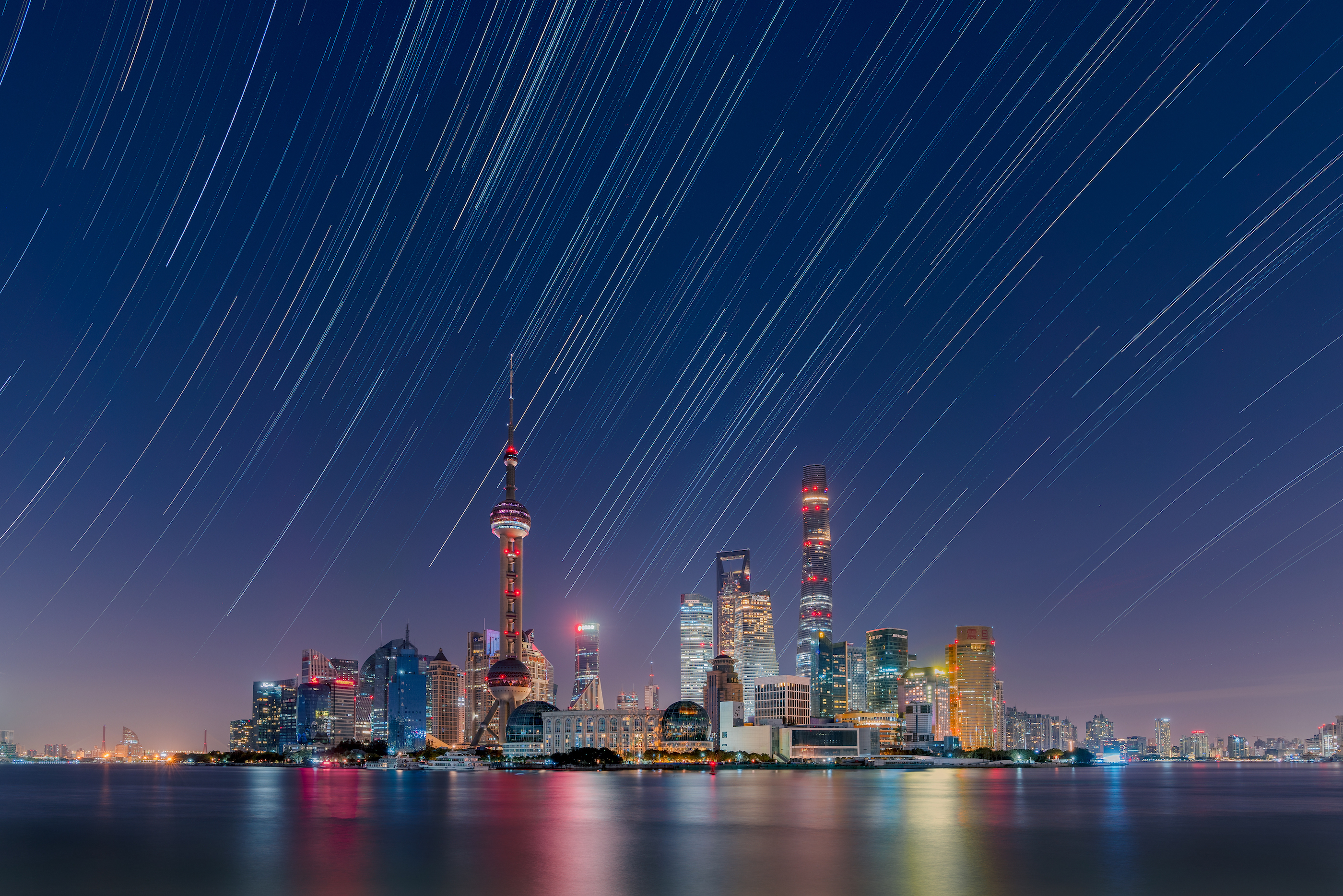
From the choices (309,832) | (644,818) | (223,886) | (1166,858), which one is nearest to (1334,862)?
(1166,858)

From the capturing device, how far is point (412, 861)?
182 feet

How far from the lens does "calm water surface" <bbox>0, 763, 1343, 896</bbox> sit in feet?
157

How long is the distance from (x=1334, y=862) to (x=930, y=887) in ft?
97.9

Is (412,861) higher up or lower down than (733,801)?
higher up

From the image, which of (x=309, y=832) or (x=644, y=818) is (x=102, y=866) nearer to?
(x=309, y=832)

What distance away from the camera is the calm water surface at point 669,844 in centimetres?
4781

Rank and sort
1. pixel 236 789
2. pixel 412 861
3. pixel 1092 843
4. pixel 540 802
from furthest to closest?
1. pixel 236 789
2. pixel 540 802
3. pixel 1092 843
4. pixel 412 861

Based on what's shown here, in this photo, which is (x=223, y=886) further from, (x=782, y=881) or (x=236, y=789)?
(x=236, y=789)

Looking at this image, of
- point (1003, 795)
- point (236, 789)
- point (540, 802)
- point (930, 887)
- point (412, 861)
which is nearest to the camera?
point (930, 887)

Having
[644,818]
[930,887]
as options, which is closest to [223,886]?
[930,887]

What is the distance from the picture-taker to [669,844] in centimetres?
6316

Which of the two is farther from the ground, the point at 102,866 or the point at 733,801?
the point at 102,866

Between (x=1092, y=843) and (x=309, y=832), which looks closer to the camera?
(x=1092, y=843)

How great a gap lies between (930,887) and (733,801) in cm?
6270
